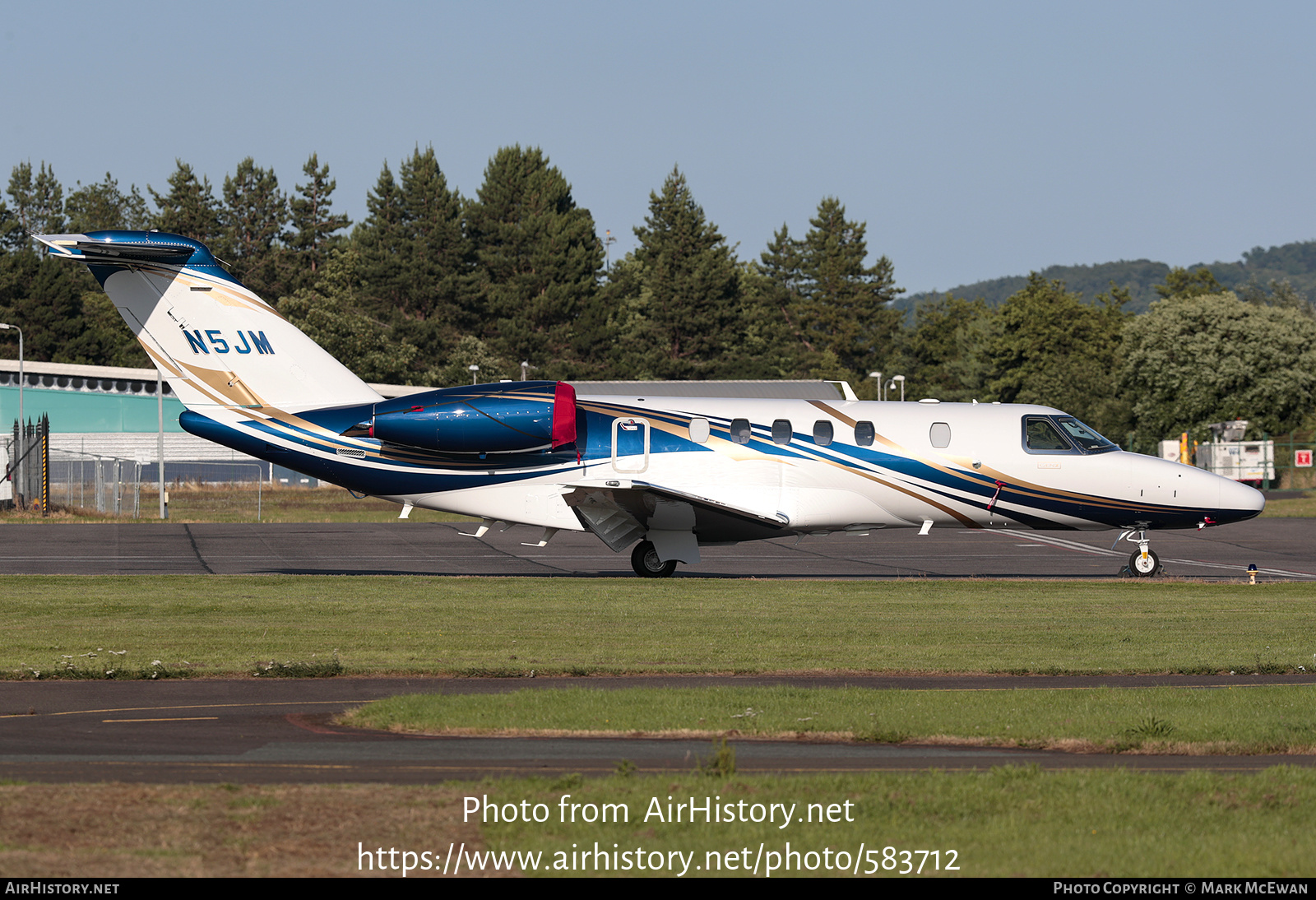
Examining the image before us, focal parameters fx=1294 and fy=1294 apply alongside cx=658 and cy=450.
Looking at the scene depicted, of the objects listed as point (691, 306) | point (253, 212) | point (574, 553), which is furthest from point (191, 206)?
point (574, 553)

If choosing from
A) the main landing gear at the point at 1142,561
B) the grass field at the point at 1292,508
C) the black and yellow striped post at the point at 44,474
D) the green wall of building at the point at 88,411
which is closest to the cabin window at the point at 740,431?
the main landing gear at the point at 1142,561

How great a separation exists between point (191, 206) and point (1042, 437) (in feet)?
291

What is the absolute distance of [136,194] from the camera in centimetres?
14025

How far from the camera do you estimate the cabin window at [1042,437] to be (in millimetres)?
23938

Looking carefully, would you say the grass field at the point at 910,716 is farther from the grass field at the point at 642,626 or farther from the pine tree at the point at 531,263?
the pine tree at the point at 531,263

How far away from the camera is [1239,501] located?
23.9 metres

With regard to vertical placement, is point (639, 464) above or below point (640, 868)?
above

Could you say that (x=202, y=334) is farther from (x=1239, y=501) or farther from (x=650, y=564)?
(x=1239, y=501)

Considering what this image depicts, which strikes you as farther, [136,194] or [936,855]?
[136,194]

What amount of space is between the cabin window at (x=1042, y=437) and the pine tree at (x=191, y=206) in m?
85.8

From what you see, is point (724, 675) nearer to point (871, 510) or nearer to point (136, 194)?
point (871, 510)

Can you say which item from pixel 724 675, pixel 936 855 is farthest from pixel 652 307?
pixel 936 855
